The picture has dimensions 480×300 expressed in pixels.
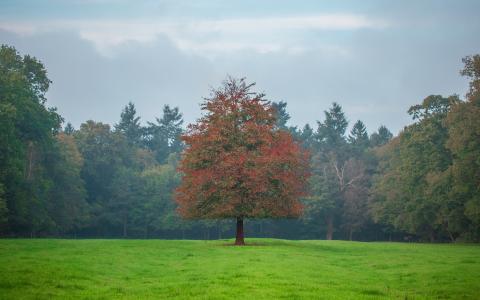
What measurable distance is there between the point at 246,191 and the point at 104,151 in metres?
66.6

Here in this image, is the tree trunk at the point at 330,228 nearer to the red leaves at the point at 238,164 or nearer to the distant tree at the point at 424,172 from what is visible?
the distant tree at the point at 424,172

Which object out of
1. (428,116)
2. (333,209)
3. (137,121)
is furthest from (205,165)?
(137,121)

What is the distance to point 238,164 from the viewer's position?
4481cm

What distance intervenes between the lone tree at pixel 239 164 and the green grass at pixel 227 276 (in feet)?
38.8

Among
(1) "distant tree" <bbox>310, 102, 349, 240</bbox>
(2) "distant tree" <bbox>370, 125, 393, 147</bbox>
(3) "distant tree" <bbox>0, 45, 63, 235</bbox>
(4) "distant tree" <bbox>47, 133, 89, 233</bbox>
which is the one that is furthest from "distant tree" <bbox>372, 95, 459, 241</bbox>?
(4) "distant tree" <bbox>47, 133, 89, 233</bbox>

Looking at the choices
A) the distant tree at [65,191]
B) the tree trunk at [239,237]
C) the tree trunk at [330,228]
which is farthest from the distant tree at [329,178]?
the tree trunk at [239,237]

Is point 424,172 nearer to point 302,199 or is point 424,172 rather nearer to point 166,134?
point 302,199

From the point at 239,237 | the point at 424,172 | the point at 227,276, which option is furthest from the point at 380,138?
the point at 227,276

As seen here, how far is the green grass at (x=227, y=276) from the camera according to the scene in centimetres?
1869

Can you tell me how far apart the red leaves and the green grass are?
11795mm

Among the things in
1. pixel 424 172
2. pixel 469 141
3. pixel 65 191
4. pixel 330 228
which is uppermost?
pixel 469 141

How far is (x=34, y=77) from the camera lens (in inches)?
2469

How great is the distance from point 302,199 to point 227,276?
78.0 meters

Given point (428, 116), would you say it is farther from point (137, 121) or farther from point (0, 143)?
point (137, 121)
